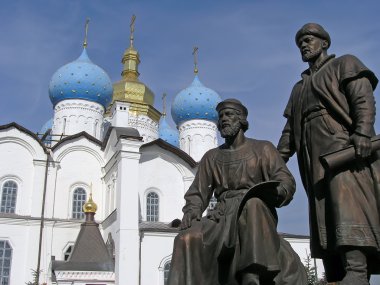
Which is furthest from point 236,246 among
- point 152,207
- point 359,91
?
point 152,207

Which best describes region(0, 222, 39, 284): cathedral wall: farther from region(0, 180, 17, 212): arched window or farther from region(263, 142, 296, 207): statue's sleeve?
region(263, 142, 296, 207): statue's sleeve

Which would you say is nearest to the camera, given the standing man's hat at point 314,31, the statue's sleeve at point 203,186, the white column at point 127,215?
the standing man's hat at point 314,31

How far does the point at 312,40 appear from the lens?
4414mm

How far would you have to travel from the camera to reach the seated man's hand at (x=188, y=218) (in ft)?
13.5

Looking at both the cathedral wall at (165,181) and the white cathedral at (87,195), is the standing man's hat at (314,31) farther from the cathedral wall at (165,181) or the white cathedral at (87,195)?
the cathedral wall at (165,181)

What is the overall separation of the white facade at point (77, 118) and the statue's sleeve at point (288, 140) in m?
25.8

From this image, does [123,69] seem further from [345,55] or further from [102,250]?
[345,55]

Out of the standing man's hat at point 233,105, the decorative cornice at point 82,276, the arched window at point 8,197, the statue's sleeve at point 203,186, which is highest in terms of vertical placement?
the arched window at point 8,197

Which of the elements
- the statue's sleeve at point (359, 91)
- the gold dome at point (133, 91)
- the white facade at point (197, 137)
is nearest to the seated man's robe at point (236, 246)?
the statue's sleeve at point (359, 91)

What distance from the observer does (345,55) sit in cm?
425

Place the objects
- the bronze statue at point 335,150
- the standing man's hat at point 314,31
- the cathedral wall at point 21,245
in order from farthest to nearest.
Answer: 1. the cathedral wall at point 21,245
2. the standing man's hat at point 314,31
3. the bronze statue at point 335,150

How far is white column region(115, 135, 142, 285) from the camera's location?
73.2 ft

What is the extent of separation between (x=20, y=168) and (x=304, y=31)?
2326 cm

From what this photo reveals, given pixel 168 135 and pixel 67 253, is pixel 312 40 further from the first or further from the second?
pixel 168 135
